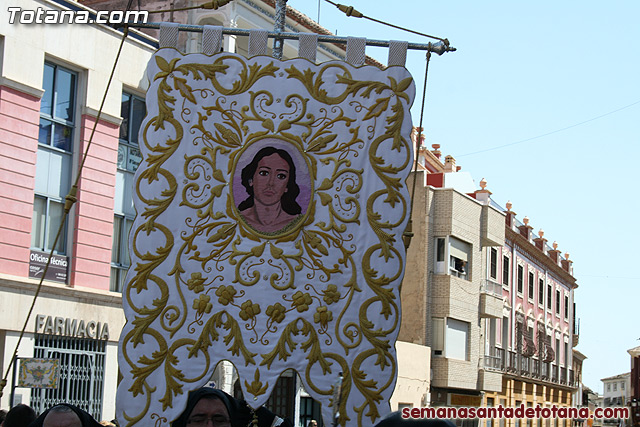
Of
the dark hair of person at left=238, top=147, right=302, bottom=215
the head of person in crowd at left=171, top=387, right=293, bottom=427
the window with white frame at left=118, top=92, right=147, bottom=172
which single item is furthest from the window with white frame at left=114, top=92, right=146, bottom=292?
the head of person in crowd at left=171, top=387, right=293, bottom=427

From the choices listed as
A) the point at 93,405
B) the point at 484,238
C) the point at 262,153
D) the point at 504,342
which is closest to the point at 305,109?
the point at 262,153

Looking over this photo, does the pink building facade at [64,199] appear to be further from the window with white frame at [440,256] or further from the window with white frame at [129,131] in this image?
the window with white frame at [440,256]

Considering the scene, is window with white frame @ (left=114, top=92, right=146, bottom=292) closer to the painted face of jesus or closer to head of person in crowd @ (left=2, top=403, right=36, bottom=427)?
the painted face of jesus

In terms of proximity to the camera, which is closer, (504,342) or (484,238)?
(484,238)

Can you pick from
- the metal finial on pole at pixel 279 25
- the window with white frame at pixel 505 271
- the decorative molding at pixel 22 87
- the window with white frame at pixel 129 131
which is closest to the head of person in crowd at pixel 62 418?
the metal finial on pole at pixel 279 25

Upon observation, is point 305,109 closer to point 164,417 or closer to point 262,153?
point 262,153

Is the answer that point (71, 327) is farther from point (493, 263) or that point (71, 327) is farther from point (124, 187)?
point (493, 263)

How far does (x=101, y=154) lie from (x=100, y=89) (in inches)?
53.1

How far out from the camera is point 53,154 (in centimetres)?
1992

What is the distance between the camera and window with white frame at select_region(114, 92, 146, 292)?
21609mm

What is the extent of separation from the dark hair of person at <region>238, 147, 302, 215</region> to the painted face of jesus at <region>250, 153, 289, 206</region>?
0.02 meters

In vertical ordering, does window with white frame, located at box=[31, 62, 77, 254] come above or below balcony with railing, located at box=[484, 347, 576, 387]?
above

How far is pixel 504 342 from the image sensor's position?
41906 millimetres

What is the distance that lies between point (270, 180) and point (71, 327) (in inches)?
483
